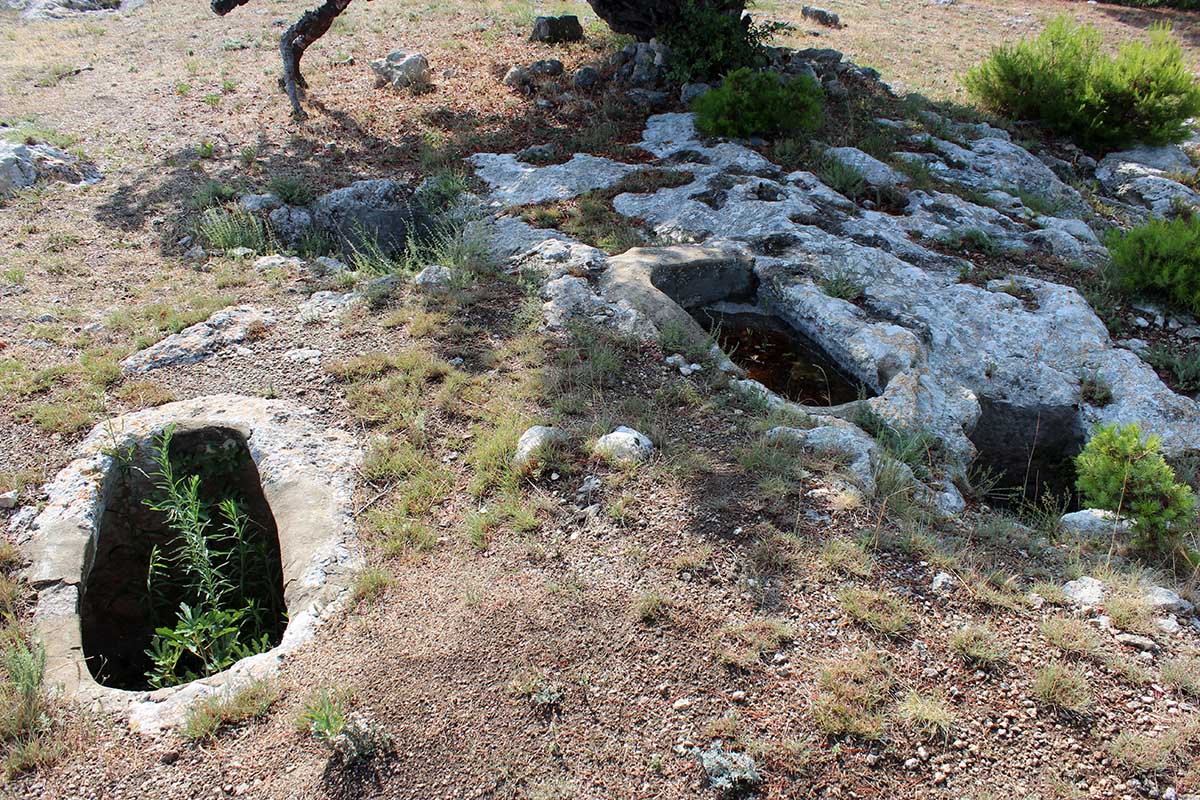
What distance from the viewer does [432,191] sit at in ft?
30.3

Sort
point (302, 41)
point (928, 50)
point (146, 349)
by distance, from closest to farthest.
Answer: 1. point (146, 349)
2. point (302, 41)
3. point (928, 50)

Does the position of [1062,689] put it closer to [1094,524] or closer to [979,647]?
[979,647]

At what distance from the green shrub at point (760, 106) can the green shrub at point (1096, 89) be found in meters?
4.49

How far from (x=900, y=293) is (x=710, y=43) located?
6404mm

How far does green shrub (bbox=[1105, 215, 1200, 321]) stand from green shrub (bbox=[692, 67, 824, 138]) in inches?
166

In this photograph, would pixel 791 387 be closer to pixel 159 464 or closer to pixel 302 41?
pixel 159 464

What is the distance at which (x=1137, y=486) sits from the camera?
455cm

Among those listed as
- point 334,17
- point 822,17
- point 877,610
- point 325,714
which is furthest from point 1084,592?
point 822,17

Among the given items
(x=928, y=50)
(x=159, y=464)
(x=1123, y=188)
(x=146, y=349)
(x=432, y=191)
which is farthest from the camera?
(x=928, y=50)

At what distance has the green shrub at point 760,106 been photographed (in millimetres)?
10172

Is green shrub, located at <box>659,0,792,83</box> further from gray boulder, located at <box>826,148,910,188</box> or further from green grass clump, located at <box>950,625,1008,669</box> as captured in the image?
green grass clump, located at <box>950,625,1008,669</box>

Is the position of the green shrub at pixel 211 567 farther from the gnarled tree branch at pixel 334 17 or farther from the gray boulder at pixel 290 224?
the gnarled tree branch at pixel 334 17

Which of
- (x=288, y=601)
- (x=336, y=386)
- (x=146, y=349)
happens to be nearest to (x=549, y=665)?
(x=288, y=601)

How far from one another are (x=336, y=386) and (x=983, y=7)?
77.2ft
